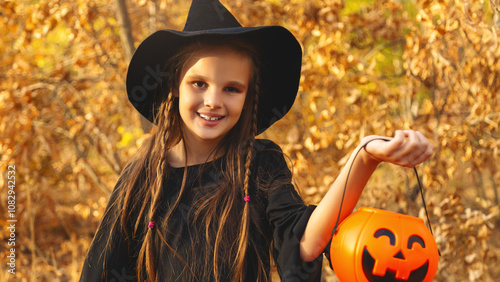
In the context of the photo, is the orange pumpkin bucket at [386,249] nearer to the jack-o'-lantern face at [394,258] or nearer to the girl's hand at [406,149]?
the jack-o'-lantern face at [394,258]

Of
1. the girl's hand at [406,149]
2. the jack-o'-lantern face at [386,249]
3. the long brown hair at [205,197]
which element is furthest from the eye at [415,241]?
the long brown hair at [205,197]

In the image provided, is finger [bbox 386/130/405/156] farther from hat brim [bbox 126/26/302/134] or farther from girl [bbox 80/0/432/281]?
hat brim [bbox 126/26/302/134]

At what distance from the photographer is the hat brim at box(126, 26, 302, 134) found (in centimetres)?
218

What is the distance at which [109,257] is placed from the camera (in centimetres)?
217

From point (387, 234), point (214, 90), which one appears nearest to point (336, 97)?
point (214, 90)

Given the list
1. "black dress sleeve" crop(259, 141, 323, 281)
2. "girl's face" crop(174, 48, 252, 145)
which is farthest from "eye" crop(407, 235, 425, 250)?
"girl's face" crop(174, 48, 252, 145)

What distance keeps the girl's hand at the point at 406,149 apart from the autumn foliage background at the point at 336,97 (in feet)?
6.33

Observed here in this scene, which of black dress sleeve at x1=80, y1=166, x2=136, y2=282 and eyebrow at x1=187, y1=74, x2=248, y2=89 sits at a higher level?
eyebrow at x1=187, y1=74, x2=248, y2=89

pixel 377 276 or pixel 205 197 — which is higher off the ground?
pixel 205 197

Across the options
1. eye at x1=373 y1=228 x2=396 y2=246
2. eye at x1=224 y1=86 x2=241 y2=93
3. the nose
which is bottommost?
eye at x1=373 y1=228 x2=396 y2=246

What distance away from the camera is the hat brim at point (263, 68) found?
2.18 meters

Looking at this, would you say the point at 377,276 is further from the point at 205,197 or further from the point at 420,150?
the point at 205,197

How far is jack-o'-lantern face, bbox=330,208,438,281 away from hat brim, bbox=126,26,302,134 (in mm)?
866

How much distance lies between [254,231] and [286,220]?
24 cm
